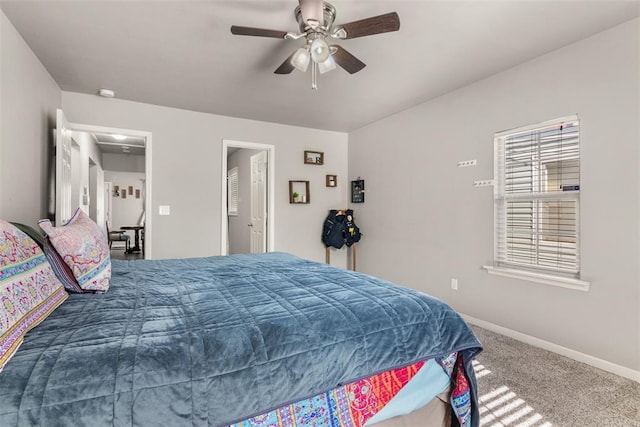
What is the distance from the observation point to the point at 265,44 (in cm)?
239

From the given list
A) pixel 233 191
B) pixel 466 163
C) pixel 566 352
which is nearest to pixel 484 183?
pixel 466 163

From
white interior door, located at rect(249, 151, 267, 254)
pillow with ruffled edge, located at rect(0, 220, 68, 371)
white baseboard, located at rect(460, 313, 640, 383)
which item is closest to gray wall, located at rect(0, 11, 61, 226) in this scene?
pillow with ruffled edge, located at rect(0, 220, 68, 371)

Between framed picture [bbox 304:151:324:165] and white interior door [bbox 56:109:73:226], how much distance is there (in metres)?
2.84

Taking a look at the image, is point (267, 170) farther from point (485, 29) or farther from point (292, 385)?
point (292, 385)

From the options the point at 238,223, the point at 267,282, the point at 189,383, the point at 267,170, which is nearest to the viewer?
the point at 189,383

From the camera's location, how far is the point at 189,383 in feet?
2.98

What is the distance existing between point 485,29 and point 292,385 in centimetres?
256

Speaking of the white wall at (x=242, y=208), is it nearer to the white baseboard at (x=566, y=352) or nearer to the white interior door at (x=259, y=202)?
the white interior door at (x=259, y=202)

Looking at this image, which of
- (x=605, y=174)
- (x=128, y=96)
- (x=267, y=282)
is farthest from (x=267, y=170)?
(x=605, y=174)

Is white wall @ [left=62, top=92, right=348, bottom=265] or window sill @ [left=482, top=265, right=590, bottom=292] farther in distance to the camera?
white wall @ [left=62, top=92, right=348, bottom=265]

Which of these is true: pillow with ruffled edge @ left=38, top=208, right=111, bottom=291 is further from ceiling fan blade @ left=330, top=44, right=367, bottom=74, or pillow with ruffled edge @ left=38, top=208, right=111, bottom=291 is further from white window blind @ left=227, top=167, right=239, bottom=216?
white window blind @ left=227, top=167, right=239, bottom=216

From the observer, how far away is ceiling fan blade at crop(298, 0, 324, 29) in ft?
5.59

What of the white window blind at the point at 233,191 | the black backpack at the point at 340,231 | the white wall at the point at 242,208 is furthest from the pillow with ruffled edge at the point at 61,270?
the white window blind at the point at 233,191

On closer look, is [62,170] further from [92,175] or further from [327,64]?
[92,175]
